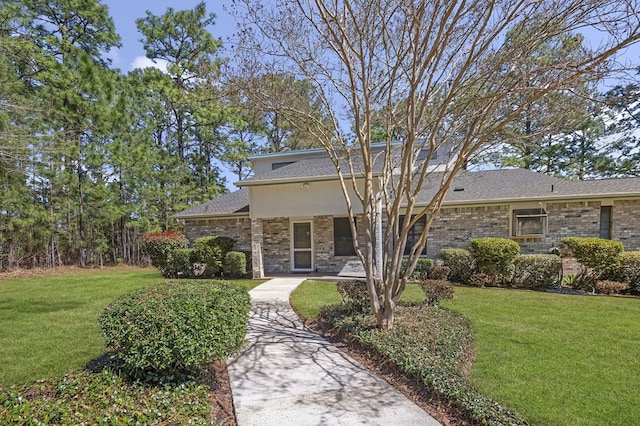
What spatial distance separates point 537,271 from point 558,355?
5547 millimetres

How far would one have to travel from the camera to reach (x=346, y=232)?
12672 millimetres

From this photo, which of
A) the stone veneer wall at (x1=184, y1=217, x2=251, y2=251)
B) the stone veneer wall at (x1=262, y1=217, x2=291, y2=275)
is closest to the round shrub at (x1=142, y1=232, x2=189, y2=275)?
the stone veneer wall at (x1=184, y1=217, x2=251, y2=251)

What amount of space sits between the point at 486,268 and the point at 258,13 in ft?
29.0

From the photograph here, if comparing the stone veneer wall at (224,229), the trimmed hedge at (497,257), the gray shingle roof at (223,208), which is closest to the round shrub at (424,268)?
the trimmed hedge at (497,257)

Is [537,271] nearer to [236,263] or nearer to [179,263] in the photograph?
[236,263]

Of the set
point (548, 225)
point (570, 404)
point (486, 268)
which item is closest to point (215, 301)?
point (570, 404)

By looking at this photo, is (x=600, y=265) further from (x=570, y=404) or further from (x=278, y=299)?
(x=278, y=299)

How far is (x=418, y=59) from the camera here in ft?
16.2

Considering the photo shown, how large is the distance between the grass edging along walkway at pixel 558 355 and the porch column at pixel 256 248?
161 inches

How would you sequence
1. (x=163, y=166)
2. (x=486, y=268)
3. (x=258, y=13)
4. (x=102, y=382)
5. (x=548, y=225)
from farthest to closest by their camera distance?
(x=163, y=166)
(x=548, y=225)
(x=486, y=268)
(x=258, y=13)
(x=102, y=382)

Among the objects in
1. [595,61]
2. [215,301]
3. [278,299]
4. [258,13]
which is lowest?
[278,299]

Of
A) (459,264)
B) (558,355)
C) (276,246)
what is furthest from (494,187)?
(558,355)

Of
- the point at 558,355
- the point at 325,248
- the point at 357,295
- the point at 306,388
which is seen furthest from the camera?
the point at 325,248

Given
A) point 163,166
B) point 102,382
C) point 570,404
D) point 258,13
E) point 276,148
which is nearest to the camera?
point 102,382
